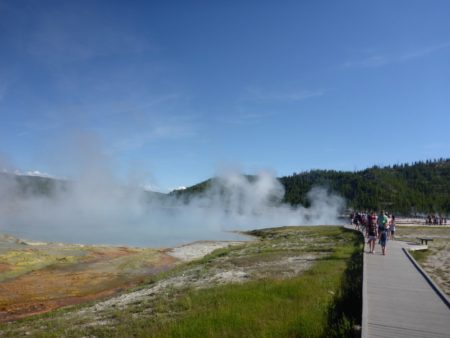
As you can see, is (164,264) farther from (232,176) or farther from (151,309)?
(232,176)

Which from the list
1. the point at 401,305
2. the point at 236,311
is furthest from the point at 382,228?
the point at 236,311

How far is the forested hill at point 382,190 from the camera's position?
4970 inches

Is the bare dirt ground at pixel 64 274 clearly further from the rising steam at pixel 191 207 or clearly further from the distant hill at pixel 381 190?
the distant hill at pixel 381 190

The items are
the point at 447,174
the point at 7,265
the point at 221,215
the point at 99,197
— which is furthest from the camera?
the point at 447,174

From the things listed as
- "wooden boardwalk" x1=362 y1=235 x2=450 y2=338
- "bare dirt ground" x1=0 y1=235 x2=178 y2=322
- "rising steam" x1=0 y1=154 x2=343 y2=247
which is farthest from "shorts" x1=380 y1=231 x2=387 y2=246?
"rising steam" x1=0 y1=154 x2=343 y2=247

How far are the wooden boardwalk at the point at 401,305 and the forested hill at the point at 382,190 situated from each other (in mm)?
116757

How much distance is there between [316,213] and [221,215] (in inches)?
1268

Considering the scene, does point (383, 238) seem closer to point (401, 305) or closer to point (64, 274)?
point (401, 305)

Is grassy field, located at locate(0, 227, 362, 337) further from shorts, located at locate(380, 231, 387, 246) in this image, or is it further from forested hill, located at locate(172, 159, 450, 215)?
forested hill, located at locate(172, 159, 450, 215)

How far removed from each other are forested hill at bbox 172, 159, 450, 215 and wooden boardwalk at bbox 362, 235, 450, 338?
116 meters

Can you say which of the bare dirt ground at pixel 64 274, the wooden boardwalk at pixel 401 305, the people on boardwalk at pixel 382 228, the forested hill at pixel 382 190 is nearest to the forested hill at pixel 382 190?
the forested hill at pixel 382 190

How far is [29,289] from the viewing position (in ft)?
79.5

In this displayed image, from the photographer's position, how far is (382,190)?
159250mm

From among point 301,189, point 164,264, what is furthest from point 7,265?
point 301,189
